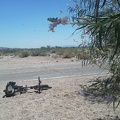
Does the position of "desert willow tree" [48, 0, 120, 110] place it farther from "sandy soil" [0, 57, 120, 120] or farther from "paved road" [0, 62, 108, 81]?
"paved road" [0, 62, 108, 81]

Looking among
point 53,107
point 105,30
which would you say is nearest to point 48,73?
point 53,107

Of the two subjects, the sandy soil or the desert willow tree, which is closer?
the desert willow tree

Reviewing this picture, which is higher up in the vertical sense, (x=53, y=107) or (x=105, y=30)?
(x=105, y=30)

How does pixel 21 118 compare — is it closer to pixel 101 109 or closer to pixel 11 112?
pixel 11 112

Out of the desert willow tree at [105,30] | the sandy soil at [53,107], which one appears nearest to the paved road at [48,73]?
the sandy soil at [53,107]

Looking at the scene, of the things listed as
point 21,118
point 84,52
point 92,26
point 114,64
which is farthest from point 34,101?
point 92,26

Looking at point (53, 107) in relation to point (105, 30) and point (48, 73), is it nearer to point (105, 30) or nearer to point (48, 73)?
point (105, 30)

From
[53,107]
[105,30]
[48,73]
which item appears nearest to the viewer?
[105,30]

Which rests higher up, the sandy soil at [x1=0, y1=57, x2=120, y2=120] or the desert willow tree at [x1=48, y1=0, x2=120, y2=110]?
the desert willow tree at [x1=48, y1=0, x2=120, y2=110]

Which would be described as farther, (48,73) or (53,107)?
(48,73)

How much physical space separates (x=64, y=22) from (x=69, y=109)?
4107 mm

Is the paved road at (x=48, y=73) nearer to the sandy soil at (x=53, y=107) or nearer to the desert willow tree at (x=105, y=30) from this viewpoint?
the sandy soil at (x=53, y=107)

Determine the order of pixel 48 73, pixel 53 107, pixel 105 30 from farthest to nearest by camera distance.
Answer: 1. pixel 48 73
2. pixel 53 107
3. pixel 105 30

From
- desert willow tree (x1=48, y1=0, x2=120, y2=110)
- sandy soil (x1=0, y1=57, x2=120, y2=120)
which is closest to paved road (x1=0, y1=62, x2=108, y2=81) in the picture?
sandy soil (x1=0, y1=57, x2=120, y2=120)
